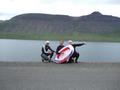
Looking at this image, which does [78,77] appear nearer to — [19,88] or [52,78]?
[52,78]

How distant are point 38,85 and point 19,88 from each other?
1171 mm

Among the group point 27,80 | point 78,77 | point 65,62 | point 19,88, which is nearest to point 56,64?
point 65,62

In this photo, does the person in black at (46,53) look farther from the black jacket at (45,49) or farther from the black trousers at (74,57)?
the black trousers at (74,57)

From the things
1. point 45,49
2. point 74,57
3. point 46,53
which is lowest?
point 74,57

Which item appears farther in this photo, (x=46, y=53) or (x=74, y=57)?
(x=46, y=53)

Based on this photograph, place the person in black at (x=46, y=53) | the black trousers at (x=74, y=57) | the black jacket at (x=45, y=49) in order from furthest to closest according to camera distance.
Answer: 1. the person in black at (x=46, y=53)
2. the black jacket at (x=45, y=49)
3. the black trousers at (x=74, y=57)

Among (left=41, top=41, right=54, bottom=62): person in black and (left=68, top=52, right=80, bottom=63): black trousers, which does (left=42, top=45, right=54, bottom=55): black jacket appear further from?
(left=68, top=52, right=80, bottom=63): black trousers

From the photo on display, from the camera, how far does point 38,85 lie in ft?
54.1

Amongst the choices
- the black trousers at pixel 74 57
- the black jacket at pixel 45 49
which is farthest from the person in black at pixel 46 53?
the black trousers at pixel 74 57

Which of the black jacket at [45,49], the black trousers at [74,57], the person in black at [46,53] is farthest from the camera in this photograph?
the person in black at [46,53]

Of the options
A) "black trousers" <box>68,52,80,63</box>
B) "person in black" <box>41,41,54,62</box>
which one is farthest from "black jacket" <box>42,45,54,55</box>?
"black trousers" <box>68,52,80,63</box>

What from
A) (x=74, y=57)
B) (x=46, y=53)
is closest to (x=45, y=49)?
(x=46, y=53)

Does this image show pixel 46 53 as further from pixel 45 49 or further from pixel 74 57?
pixel 74 57

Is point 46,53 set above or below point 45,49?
below
